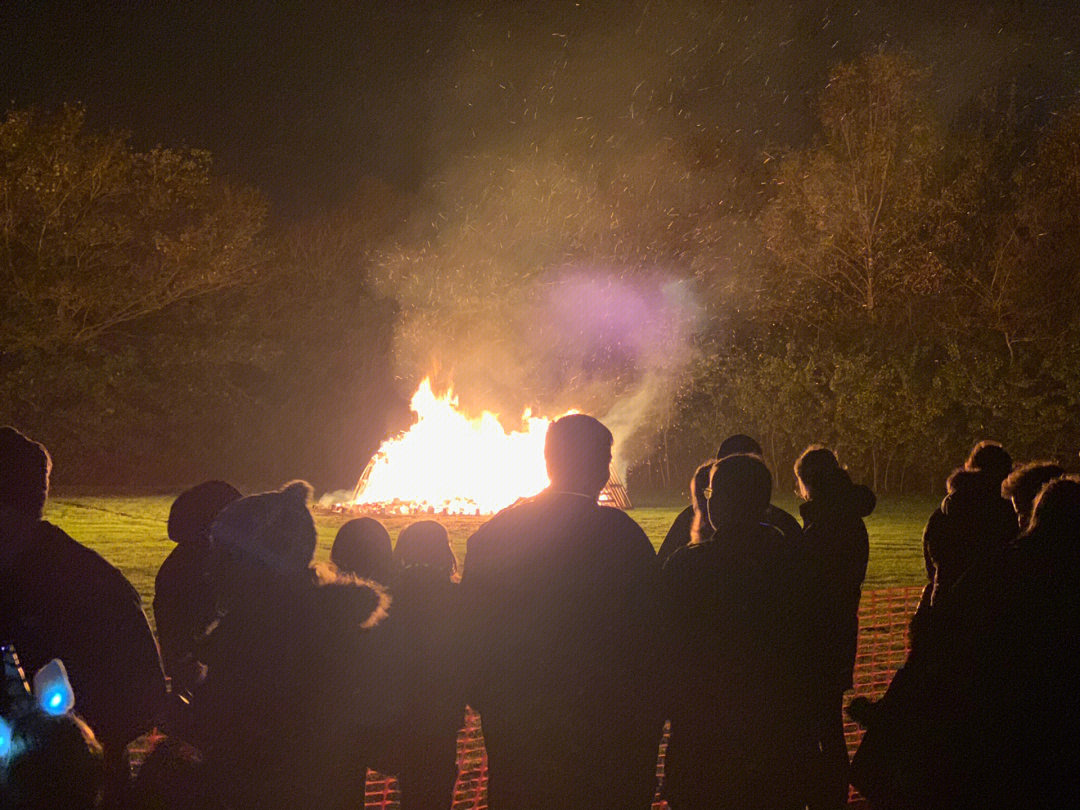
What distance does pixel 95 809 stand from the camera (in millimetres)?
2824

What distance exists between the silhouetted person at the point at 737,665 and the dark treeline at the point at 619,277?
22.6m

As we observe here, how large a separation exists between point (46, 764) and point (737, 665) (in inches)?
78.8

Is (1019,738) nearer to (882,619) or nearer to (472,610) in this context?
(472,610)

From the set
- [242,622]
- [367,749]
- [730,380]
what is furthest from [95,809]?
[730,380]

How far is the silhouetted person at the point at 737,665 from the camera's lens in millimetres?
3531

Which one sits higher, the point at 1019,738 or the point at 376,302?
the point at 376,302

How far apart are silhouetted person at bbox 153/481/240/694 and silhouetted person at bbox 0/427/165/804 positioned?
0.32 m

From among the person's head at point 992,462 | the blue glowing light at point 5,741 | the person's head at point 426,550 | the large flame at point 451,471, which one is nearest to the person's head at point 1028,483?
the person's head at point 992,462

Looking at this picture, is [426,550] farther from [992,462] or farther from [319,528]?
[319,528]

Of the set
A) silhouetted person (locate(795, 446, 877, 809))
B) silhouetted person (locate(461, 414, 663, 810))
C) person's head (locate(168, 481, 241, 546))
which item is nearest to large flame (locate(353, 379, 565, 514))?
silhouetted person (locate(795, 446, 877, 809))

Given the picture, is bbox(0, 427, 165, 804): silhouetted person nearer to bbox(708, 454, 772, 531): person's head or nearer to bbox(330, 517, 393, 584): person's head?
bbox(330, 517, 393, 584): person's head

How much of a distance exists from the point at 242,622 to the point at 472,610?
0.72 meters

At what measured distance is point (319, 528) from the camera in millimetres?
16406

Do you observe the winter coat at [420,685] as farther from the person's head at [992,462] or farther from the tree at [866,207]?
the tree at [866,207]
